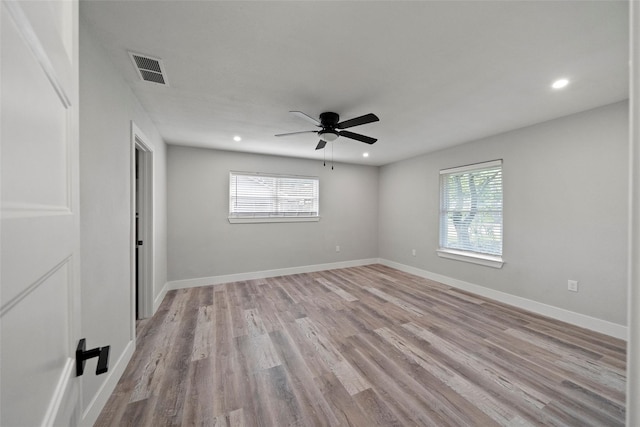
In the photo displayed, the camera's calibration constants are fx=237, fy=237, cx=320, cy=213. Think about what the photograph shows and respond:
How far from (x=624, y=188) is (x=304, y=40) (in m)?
3.45

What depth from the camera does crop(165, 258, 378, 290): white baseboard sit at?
12.9 ft

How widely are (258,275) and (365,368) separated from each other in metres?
2.97

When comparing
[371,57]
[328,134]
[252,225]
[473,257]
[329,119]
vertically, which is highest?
[371,57]

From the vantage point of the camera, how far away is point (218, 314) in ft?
9.72

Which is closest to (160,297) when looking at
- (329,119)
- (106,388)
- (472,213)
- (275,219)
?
(106,388)

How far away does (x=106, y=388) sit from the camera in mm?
1626

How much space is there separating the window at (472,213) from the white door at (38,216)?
4.28 meters

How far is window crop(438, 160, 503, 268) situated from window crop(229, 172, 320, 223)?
2.47 metres

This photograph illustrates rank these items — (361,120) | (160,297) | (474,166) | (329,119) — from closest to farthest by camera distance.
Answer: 1. (361,120)
2. (329,119)
3. (160,297)
4. (474,166)

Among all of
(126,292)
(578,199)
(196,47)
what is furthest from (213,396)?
(578,199)

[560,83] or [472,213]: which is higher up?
[560,83]

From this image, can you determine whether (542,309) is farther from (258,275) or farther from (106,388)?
(106,388)

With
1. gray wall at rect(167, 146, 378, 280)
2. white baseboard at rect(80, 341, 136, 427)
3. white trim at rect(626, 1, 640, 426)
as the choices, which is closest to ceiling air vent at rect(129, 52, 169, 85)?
gray wall at rect(167, 146, 378, 280)

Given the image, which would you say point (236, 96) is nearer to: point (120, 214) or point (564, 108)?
point (120, 214)
